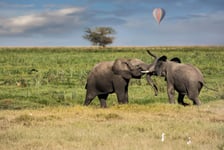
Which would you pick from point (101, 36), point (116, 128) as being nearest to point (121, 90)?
point (116, 128)

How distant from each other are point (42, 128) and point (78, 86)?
15197 millimetres

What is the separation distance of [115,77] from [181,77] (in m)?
2.51

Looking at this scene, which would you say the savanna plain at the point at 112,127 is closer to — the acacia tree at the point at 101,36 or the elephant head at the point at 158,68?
the elephant head at the point at 158,68

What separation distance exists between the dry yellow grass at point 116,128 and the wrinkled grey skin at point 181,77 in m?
1.75

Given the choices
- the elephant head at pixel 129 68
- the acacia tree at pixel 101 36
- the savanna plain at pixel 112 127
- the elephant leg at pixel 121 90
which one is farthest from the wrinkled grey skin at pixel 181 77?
the acacia tree at pixel 101 36

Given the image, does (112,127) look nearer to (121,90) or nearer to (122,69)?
(121,90)

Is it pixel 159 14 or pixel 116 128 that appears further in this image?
pixel 159 14

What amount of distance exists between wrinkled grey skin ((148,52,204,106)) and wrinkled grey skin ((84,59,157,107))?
0.58m

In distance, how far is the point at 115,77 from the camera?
19.6m

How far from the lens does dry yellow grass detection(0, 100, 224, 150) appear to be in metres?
10.8

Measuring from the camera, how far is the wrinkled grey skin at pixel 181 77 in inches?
757

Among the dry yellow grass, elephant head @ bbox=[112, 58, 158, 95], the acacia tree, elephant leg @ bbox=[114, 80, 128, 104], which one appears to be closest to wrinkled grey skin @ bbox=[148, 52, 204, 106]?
elephant head @ bbox=[112, 58, 158, 95]

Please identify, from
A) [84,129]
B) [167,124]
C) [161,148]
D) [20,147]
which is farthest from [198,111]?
[20,147]

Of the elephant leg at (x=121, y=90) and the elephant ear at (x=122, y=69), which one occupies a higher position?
the elephant ear at (x=122, y=69)
